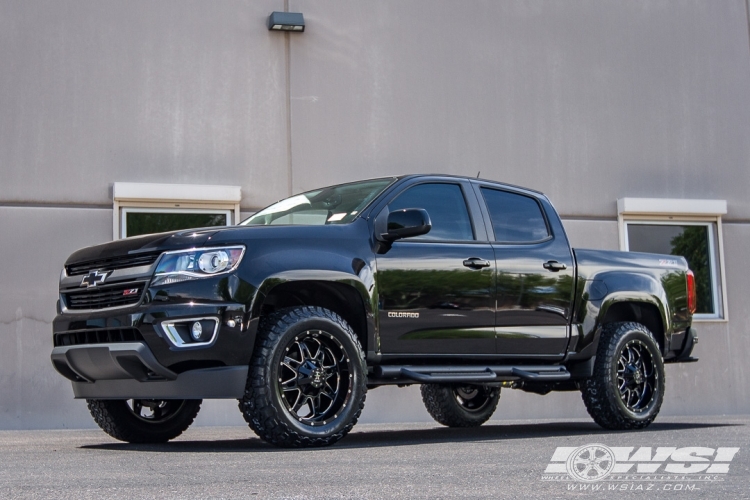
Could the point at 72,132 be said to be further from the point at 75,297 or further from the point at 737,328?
the point at 737,328

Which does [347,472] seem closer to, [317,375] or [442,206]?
[317,375]

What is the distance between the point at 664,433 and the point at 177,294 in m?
3.77

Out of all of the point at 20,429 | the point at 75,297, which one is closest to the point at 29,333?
the point at 20,429

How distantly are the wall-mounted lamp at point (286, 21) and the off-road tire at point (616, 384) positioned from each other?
5419 mm

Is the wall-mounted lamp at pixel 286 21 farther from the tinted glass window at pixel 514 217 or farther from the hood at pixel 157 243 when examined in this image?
the hood at pixel 157 243

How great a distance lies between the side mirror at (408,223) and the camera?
22.4 ft

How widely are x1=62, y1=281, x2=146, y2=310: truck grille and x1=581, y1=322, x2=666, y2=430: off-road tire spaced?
3679 mm

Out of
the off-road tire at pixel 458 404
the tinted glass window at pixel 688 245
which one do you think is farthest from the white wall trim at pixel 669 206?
the off-road tire at pixel 458 404

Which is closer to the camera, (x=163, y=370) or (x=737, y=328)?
(x=163, y=370)

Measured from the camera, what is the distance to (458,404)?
965 cm

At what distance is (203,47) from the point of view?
1205 centimetres

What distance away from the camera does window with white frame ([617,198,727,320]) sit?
44.0 feet

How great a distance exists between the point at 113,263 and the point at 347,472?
93.4 inches

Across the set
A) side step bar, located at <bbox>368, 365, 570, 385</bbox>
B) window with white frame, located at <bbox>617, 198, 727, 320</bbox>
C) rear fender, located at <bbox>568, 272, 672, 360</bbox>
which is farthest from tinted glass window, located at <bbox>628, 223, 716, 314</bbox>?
side step bar, located at <bbox>368, 365, 570, 385</bbox>
